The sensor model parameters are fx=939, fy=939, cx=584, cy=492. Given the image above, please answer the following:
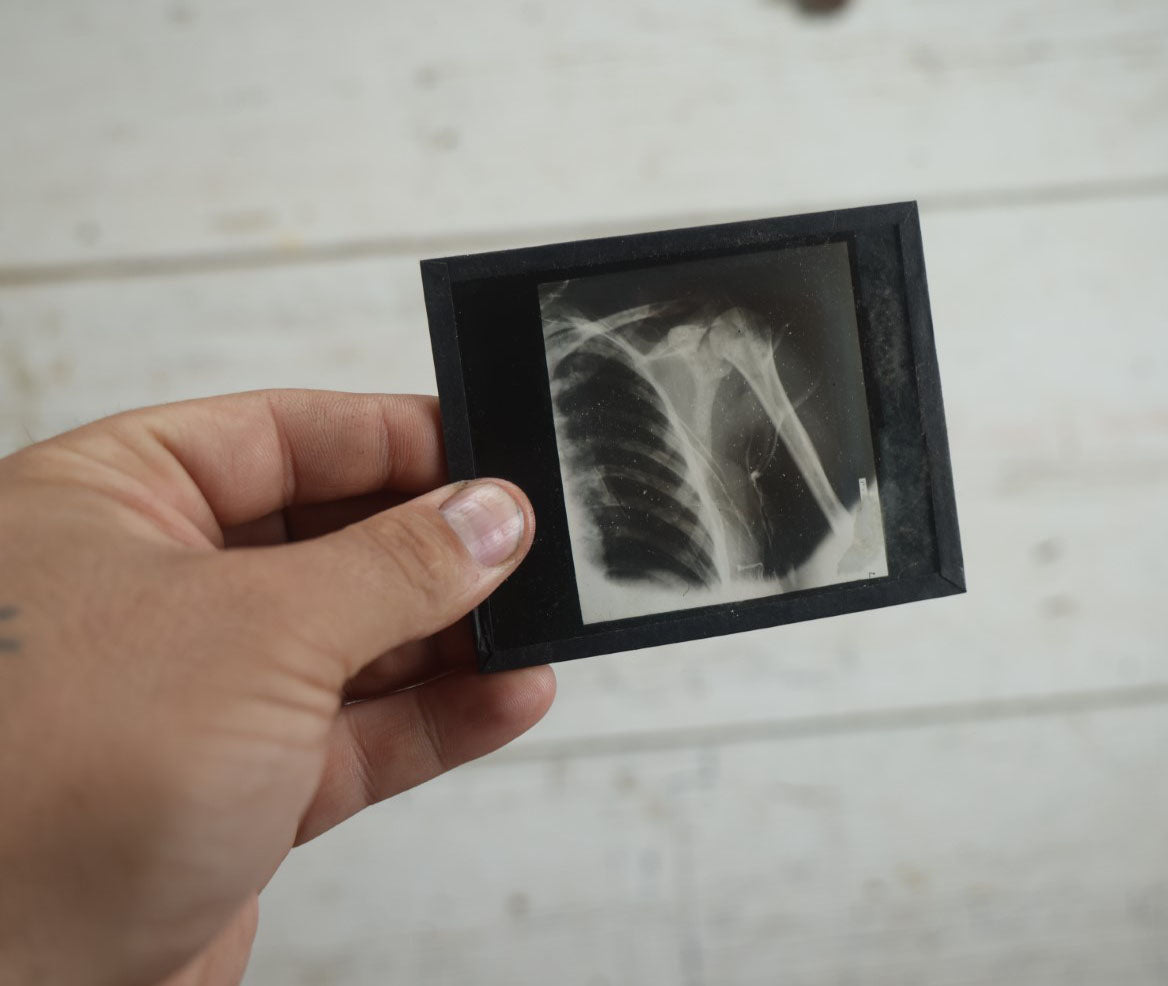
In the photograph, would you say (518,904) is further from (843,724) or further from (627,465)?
(627,465)

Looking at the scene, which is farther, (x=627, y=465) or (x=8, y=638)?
(x=627, y=465)

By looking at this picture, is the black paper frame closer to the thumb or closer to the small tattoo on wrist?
the thumb

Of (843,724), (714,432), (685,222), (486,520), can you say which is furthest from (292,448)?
(843,724)

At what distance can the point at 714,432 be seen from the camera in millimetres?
697

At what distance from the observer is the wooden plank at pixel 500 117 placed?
942 millimetres

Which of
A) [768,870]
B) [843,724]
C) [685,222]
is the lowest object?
[768,870]

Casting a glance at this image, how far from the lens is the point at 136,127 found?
0.94 meters

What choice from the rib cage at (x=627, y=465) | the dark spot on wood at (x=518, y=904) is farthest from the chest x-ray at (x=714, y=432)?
the dark spot on wood at (x=518, y=904)

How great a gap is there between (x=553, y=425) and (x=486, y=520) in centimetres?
10

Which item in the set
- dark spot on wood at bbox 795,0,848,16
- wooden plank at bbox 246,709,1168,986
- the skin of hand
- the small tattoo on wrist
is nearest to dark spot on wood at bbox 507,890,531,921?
wooden plank at bbox 246,709,1168,986

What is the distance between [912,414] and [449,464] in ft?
1.11

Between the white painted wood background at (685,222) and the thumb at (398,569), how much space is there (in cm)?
35

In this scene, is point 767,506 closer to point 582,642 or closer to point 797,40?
point 582,642

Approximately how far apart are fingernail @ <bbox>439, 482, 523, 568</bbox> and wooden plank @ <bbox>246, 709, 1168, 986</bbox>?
0.40 m
